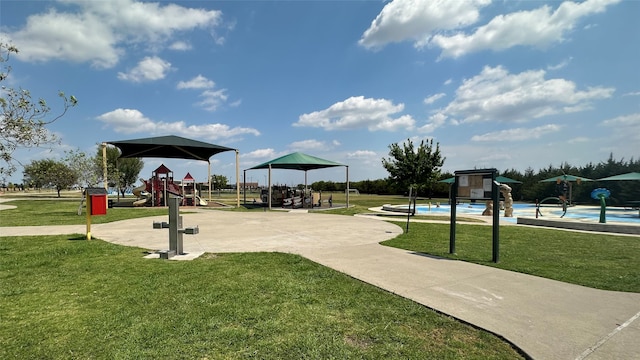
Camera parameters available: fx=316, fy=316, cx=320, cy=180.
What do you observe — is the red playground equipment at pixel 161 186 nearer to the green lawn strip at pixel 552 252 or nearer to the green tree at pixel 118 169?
the green tree at pixel 118 169

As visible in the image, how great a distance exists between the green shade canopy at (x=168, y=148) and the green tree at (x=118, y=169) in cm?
120

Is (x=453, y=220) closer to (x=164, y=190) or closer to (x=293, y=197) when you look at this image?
(x=293, y=197)

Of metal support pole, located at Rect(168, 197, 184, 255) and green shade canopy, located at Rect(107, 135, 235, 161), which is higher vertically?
green shade canopy, located at Rect(107, 135, 235, 161)

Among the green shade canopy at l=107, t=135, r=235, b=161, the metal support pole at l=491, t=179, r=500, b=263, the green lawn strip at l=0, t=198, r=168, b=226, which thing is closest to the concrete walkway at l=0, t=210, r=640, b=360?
the metal support pole at l=491, t=179, r=500, b=263

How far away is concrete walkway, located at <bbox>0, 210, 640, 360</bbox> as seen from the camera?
2889 mm

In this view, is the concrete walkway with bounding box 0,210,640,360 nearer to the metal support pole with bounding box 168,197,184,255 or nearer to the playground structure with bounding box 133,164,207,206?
the metal support pole with bounding box 168,197,184,255

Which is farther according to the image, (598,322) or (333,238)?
(333,238)

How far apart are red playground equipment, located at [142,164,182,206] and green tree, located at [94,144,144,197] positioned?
188 centimetres

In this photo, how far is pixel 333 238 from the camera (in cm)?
845

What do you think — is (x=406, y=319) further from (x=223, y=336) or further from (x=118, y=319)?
(x=118, y=319)

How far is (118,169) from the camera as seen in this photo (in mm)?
Answer: 22078

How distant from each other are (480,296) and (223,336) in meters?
3.19

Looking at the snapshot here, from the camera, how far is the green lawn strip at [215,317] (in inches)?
103

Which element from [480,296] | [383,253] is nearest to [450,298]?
[480,296]
